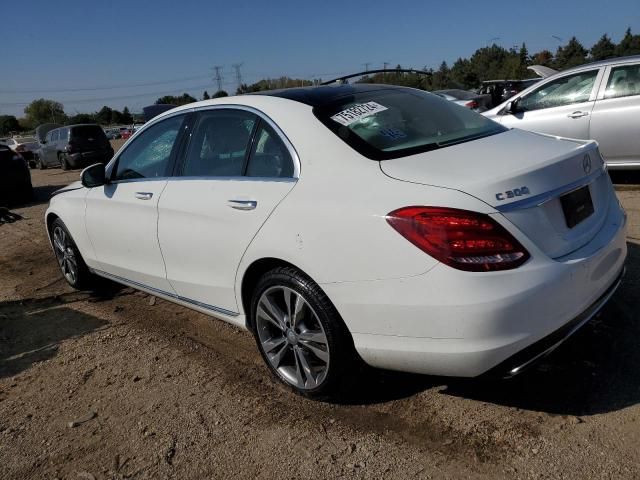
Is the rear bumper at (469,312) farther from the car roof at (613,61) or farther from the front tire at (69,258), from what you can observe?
the car roof at (613,61)

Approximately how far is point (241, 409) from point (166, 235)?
1.24 meters

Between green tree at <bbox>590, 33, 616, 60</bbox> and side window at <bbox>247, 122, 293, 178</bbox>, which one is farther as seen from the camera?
green tree at <bbox>590, 33, 616, 60</bbox>

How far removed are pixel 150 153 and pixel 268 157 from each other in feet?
4.56

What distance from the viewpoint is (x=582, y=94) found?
7.35 meters

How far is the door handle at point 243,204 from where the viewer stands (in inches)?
117

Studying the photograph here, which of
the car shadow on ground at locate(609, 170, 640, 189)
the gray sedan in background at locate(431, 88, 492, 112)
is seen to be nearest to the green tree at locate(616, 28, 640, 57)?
the gray sedan in background at locate(431, 88, 492, 112)

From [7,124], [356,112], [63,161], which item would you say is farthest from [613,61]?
[7,124]

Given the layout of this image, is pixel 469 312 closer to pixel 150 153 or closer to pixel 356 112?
pixel 356 112

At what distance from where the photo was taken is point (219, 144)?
3.46m

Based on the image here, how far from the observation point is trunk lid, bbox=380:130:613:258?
2.33 meters

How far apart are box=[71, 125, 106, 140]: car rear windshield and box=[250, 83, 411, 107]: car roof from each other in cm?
1903

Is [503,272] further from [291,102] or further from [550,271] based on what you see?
[291,102]

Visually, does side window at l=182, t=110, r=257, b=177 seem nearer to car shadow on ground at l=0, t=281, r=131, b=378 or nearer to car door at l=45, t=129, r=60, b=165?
car shadow on ground at l=0, t=281, r=131, b=378

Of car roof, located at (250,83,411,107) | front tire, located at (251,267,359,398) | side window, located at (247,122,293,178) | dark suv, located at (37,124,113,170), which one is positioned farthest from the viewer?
dark suv, located at (37,124,113,170)
